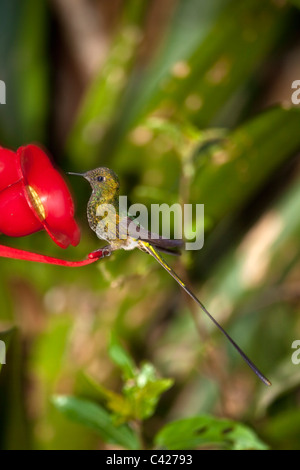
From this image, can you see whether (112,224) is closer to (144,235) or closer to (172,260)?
(144,235)

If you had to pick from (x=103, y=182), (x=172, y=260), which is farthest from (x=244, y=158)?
(x=103, y=182)

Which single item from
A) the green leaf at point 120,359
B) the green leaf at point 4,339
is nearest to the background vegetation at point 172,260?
the green leaf at point 120,359

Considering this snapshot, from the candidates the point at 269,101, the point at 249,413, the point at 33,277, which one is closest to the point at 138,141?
the point at 33,277

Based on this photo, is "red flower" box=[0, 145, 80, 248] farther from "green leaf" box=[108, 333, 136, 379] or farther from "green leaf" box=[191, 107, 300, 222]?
"green leaf" box=[191, 107, 300, 222]

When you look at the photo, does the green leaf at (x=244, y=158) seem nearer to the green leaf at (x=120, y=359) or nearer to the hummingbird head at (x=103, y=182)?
the green leaf at (x=120, y=359)

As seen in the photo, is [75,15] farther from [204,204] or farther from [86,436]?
[86,436]

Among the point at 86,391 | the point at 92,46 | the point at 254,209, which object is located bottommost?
the point at 86,391

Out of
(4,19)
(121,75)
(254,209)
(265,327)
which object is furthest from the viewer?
(254,209)
